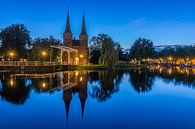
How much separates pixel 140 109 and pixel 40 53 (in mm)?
45133

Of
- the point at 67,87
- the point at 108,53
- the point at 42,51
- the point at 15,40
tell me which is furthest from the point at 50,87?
the point at 15,40

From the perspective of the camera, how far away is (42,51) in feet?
170

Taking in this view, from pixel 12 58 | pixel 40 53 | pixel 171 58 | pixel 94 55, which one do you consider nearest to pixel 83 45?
pixel 94 55

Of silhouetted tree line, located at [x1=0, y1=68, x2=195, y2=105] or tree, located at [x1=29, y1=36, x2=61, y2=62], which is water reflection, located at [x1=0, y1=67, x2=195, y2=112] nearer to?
silhouetted tree line, located at [x1=0, y1=68, x2=195, y2=105]

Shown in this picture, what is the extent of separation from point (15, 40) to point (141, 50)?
45023 millimetres

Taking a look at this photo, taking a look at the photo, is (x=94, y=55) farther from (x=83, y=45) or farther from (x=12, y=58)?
(x=12, y=58)

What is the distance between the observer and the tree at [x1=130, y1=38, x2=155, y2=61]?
79.4 m

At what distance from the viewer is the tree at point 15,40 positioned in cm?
5109

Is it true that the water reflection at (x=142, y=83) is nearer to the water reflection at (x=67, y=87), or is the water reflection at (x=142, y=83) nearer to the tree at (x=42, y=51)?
the water reflection at (x=67, y=87)

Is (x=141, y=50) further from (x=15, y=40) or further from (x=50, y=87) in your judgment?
(x=50, y=87)

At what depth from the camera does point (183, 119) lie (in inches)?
350

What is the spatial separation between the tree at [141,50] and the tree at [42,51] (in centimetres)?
3095

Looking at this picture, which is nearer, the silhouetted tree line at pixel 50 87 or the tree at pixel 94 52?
the silhouetted tree line at pixel 50 87

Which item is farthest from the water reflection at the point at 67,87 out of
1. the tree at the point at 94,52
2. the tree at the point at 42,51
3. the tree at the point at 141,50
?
the tree at the point at 141,50
